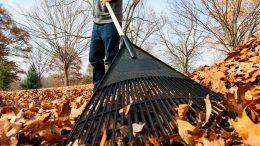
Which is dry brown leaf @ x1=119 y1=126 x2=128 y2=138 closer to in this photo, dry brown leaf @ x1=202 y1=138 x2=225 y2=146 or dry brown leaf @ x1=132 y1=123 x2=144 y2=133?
dry brown leaf @ x1=132 y1=123 x2=144 y2=133

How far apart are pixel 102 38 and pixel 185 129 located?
209cm

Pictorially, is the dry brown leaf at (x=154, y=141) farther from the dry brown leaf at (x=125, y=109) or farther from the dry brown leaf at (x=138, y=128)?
the dry brown leaf at (x=125, y=109)

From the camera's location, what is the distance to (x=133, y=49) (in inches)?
63.0

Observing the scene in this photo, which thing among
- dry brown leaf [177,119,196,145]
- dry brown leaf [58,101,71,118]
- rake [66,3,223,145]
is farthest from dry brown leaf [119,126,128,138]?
dry brown leaf [58,101,71,118]

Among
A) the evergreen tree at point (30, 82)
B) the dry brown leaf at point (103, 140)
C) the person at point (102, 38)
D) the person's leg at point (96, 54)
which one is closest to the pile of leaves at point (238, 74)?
the dry brown leaf at point (103, 140)

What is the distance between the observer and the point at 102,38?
294 cm

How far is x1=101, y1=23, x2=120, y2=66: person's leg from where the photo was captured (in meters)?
2.85

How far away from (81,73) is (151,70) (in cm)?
4438

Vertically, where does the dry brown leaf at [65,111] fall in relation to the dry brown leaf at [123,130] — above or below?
above

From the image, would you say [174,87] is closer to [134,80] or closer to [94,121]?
[134,80]

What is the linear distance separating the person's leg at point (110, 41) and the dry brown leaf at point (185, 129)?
74.7 inches

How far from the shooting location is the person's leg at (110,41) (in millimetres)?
2852

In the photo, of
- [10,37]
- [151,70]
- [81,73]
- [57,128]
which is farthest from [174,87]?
[81,73]

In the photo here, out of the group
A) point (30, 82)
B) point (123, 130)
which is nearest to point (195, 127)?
point (123, 130)
